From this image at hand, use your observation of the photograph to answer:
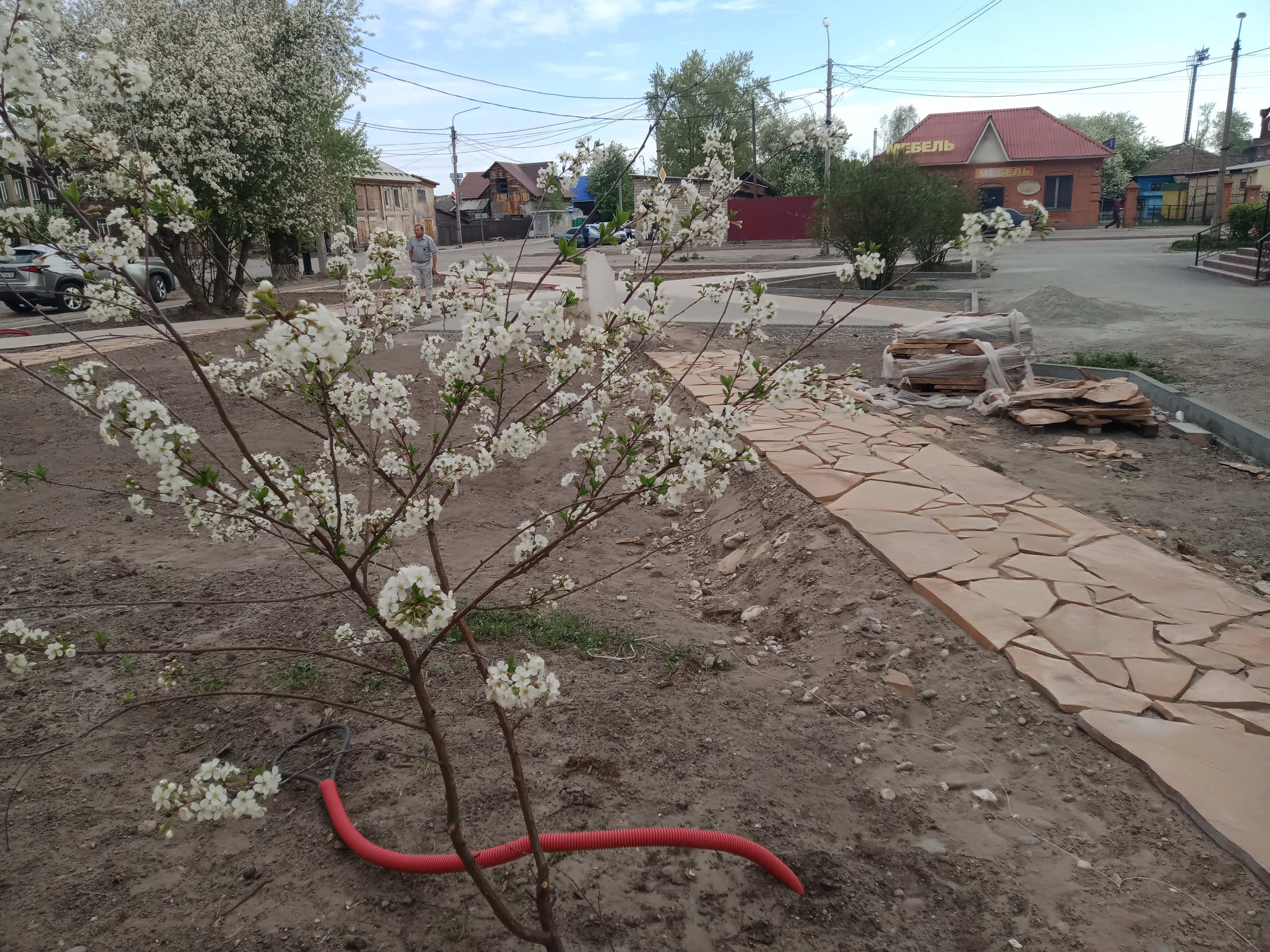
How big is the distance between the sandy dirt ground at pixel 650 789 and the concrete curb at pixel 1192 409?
64.1 inches

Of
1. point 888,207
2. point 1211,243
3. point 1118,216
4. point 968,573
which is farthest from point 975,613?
point 1118,216

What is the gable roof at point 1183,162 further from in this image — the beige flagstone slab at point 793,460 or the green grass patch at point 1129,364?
the beige flagstone slab at point 793,460

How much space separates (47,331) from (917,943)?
638 inches

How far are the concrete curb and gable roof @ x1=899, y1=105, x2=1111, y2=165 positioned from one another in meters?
35.8

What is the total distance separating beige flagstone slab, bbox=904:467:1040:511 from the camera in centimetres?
486

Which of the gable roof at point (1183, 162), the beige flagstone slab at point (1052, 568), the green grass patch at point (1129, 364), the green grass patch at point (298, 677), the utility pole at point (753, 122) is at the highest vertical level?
the utility pole at point (753, 122)

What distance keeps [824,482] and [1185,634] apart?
2.23 metres

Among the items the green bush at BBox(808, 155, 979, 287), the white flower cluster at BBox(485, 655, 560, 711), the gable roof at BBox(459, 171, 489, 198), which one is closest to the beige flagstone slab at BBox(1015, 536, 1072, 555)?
the white flower cluster at BBox(485, 655, 560, 711)

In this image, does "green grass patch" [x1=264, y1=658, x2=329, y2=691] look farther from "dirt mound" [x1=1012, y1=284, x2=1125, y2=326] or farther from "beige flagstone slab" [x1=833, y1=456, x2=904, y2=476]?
"dirt mound" [x1=1012, y1=284, x2=1125, y2=326]

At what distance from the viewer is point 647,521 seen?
19.3 feet

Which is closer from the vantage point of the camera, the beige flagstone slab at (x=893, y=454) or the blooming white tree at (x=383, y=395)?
the blooming white tree at (x=383, y=395)

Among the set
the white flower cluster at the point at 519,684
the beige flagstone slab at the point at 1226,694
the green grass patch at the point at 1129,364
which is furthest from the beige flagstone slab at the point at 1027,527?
the green grass patch at the point at 1129,364

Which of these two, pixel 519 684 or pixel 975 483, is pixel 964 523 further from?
pixel 519 684

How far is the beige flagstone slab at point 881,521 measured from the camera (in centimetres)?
439
